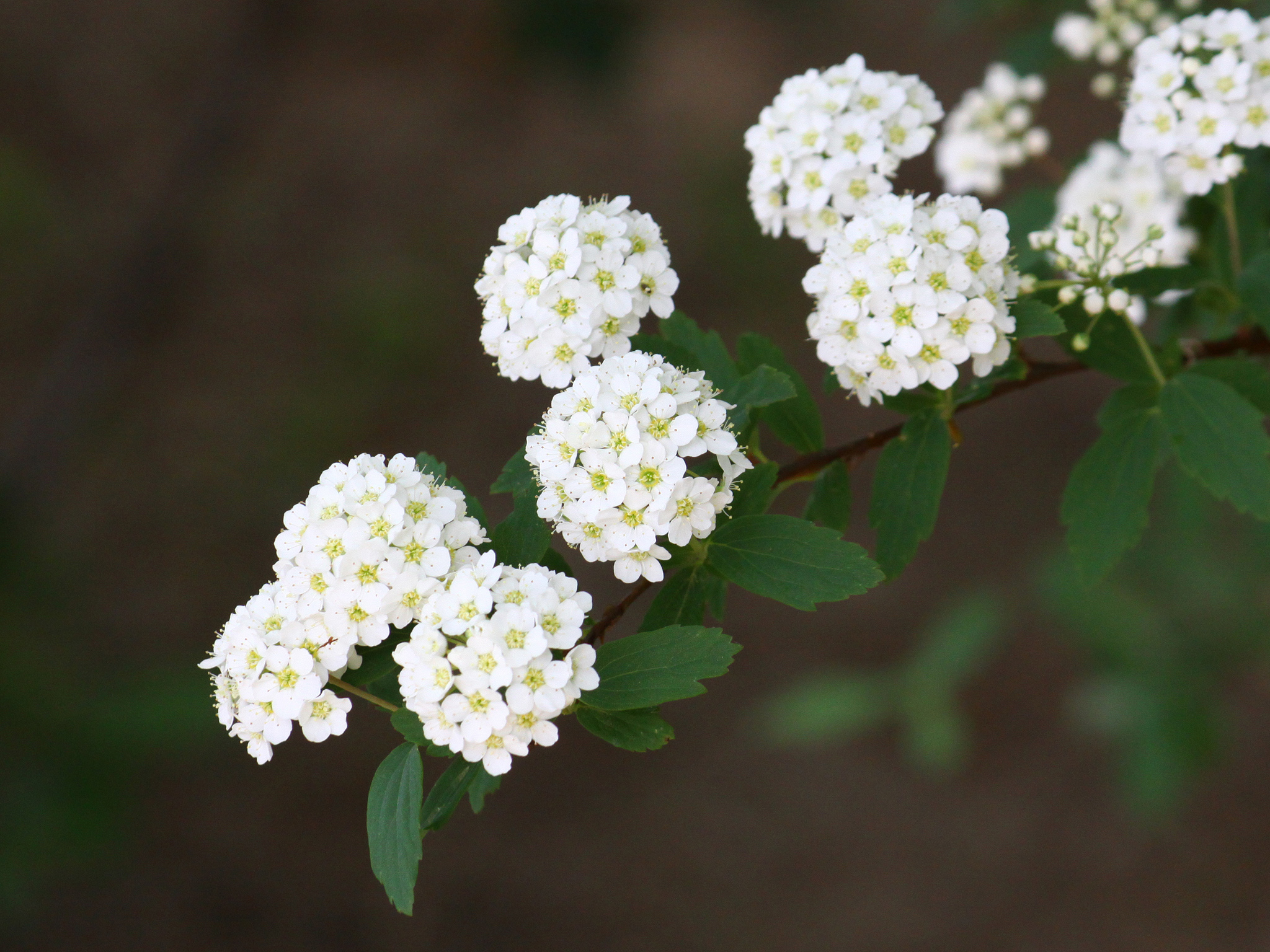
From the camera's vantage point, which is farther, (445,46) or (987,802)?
(445,46)

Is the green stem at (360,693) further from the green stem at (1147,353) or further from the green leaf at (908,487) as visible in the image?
the green stem at (1147,353)

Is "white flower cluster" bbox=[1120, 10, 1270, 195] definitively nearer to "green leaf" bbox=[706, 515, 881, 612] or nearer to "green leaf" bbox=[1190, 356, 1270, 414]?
"green leaf" bbox=[1190, 356, 1270, 414]

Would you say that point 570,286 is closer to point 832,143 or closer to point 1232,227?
point 832,143

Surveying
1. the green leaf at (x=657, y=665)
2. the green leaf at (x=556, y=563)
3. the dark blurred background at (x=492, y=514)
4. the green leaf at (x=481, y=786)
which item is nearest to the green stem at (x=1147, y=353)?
the green leaf at (x=657, y=665)

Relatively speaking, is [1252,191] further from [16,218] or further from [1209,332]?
[16,218]

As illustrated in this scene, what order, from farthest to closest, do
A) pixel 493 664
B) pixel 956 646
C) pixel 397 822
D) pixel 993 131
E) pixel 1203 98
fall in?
pixel 956 646 → pixel 993 131 → pixel 1203 98 → pixel 397 822 → pixel 493 664

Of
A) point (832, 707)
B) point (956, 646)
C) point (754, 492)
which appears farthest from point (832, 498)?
point (832, 707)

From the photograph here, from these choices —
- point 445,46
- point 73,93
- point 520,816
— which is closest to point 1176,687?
point 520,816
